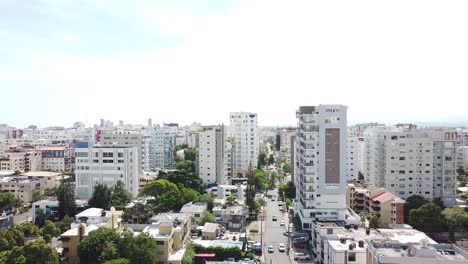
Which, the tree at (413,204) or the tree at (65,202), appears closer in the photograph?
the tree at (65,202)

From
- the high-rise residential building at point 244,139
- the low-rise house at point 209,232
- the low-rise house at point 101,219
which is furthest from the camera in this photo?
the high-rise residential building at point 244,139

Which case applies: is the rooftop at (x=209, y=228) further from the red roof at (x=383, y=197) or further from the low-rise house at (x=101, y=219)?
the red roof at (x=383, y=197)

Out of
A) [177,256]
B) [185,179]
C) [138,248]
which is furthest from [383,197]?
[138,248]

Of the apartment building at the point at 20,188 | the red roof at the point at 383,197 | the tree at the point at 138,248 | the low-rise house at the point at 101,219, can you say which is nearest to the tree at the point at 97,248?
the tree at the point at 138,248

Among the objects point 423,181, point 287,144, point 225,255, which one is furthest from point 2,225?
point 287,144

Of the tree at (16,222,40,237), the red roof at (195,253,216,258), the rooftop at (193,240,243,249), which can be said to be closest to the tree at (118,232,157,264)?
the red roof at (195,253,216,258)

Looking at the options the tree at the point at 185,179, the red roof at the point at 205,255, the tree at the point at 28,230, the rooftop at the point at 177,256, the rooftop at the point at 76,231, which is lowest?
the red roof at the point at 205,255
